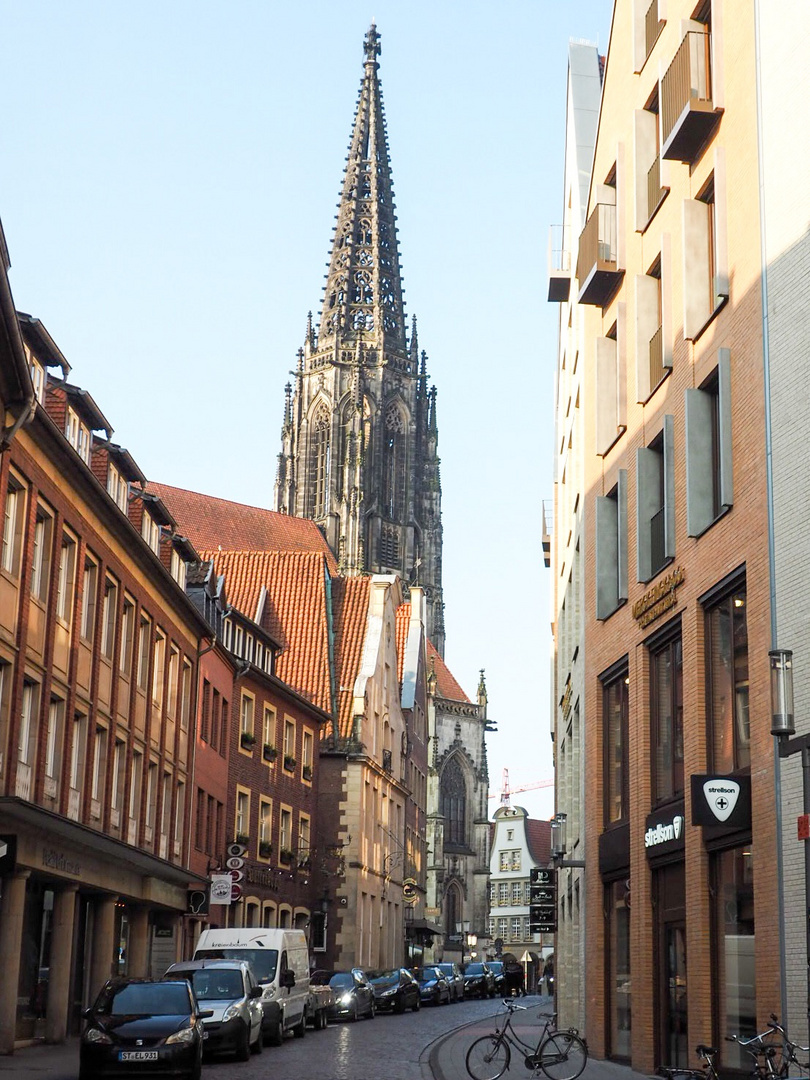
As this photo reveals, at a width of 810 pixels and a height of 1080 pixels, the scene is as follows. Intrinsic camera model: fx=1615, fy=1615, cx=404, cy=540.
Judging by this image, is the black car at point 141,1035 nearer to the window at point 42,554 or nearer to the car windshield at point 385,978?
the window at point 42,554

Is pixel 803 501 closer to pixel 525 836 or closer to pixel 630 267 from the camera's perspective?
pixel 630 267

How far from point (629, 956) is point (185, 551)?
17.9 meters

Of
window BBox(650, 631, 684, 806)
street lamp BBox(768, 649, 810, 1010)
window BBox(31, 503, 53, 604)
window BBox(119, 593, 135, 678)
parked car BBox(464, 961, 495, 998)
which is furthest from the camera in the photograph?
parked car BBox(464, 961, 495, 998)

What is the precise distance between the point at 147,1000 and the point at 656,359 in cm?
1160

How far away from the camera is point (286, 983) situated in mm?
30766

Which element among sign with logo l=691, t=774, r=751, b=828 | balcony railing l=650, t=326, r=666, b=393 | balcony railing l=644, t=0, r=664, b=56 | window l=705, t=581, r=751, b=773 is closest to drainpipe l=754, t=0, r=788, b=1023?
sign with logo l=691, t=774, r=751, b=828

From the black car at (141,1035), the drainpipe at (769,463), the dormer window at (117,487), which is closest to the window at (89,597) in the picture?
the dormer window at (117,487)

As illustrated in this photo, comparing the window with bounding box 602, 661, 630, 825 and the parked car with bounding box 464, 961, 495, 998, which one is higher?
the window with bounding box 602, 661, 630, 825

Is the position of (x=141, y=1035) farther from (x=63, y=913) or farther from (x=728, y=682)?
(x=728, y=682)

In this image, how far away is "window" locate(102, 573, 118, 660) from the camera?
30.7 metres

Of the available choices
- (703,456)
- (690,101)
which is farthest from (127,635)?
(690,101)

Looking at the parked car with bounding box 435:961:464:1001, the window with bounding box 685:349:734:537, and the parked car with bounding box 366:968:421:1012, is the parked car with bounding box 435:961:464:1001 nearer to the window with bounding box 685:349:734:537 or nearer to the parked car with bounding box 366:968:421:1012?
the parked car with bounding box 366:968:421:1012

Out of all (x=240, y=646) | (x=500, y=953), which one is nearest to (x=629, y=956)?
(x=240, y=646)

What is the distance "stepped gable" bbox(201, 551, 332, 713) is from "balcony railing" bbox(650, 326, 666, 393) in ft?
112
